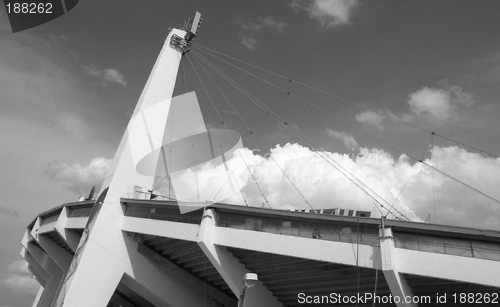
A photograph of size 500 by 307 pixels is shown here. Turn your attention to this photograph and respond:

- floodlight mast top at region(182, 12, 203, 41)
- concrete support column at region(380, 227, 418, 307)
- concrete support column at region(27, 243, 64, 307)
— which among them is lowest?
concrete support column at region(380, 227, 418, 307)

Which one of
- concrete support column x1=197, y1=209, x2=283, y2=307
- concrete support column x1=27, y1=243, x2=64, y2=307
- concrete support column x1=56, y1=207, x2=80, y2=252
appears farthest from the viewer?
concrete support column x1=27, y1=243, x2=64, y2=307

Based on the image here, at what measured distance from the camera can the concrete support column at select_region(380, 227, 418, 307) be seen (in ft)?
44.8

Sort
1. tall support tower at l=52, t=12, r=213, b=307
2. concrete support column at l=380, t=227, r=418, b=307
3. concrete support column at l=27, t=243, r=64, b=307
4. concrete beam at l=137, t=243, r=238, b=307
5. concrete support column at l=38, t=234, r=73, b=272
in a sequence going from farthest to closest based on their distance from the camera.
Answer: concrete support column at l=27, t=243, r=64, b=307 → concrete support column at l=38, t=234, r=73, b=272 → concrete beam at l=137, t=243, r=238, b=307 → tall support tower at l=52, t=12, r=213, b=307 → concrete support column at l=380, t=227, r=418, b=307

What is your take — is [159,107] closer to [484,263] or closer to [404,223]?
[404,223]

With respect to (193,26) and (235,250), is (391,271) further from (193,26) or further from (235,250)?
(193,26)

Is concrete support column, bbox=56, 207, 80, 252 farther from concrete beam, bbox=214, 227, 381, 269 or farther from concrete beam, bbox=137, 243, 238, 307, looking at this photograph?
concrete beam, bbox=214, 227, 381, 269

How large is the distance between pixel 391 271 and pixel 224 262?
26.1 ft

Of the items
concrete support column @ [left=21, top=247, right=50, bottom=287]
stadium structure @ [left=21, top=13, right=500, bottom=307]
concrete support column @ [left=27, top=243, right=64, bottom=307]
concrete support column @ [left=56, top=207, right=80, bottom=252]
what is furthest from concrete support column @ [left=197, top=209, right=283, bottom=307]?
concrete support column @ [left=21, top=247, right=50, bottom=287]

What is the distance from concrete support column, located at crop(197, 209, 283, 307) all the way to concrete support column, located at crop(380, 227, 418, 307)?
23.7 ft

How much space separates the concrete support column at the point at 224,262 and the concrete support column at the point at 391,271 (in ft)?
23.7

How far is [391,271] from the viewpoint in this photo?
13.6m

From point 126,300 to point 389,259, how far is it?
2242cm

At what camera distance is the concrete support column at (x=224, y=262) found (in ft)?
58.6

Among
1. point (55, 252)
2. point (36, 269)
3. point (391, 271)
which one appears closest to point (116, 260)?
point (55, 252)
